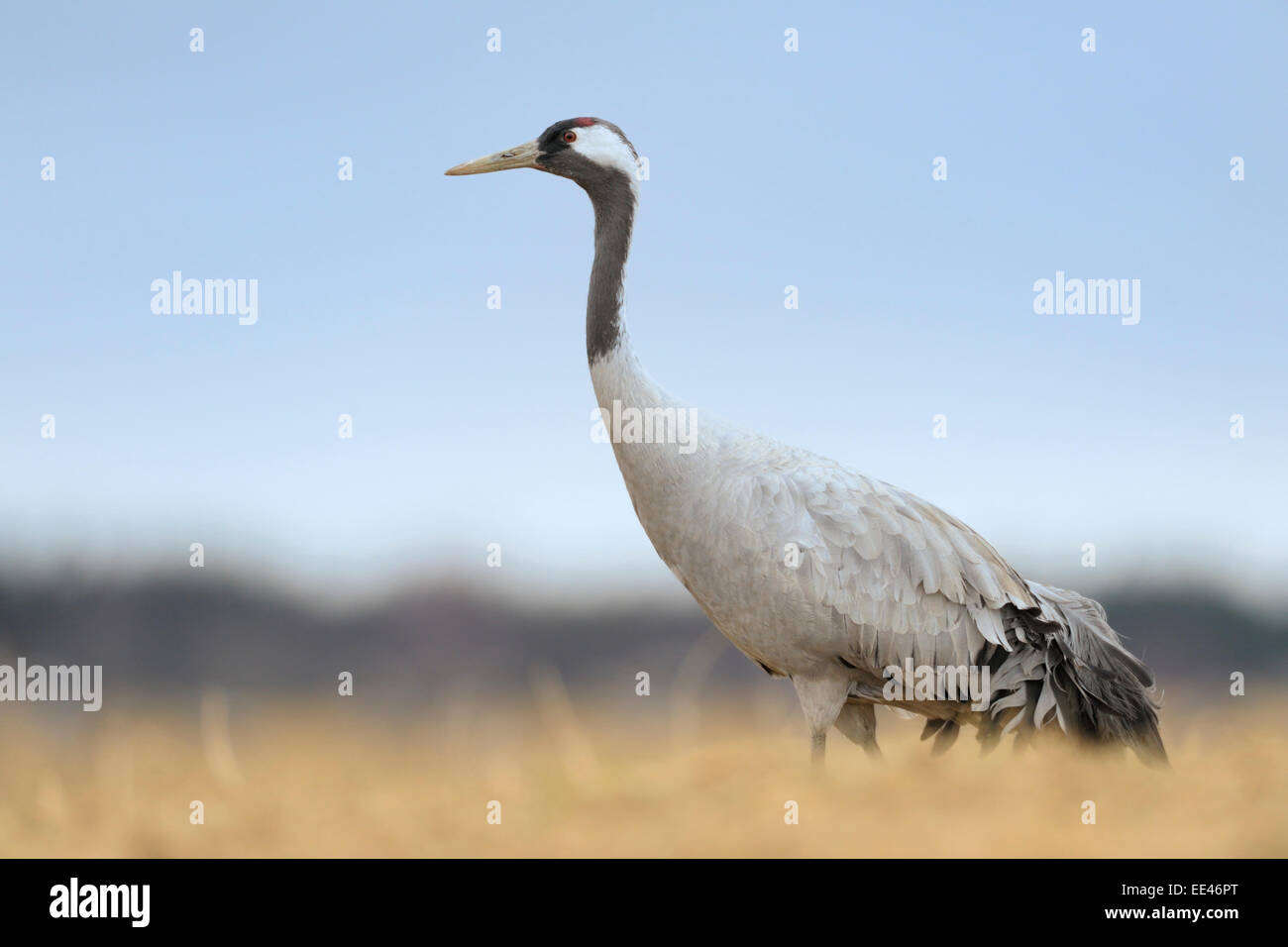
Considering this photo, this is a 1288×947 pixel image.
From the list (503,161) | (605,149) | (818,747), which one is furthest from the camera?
(503,161)

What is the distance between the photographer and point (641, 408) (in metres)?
5.99

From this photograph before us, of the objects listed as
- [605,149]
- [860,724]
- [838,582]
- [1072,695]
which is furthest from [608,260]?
[1072,695]

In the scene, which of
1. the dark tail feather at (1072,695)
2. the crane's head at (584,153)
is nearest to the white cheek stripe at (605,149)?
the crane's head at (584,153)

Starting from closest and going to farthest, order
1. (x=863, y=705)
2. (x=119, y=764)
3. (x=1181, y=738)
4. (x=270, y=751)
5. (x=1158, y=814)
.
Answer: (x=1158, y=814) → (x=119, y=764) → (x=270, y=751) → (x=1181, y=738) → (x=863, y=705)

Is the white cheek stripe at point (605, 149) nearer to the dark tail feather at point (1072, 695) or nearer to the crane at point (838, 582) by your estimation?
the crane at point (838, 582)

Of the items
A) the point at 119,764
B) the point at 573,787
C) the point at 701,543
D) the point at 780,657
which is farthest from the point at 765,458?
the point at 119,764

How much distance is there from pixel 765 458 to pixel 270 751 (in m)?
3.01

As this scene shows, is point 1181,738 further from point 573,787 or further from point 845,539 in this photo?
point 573,787

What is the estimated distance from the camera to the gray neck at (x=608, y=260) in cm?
607

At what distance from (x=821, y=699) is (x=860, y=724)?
2.00 ft

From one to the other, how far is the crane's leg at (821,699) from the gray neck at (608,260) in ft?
7.07

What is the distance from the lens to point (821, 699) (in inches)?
231

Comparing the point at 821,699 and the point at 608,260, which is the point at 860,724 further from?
the point at 608,260

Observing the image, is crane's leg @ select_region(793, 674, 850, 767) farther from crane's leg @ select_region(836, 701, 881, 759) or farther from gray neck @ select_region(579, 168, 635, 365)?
gray neck @ select_region(579, 168, 635, 365)
